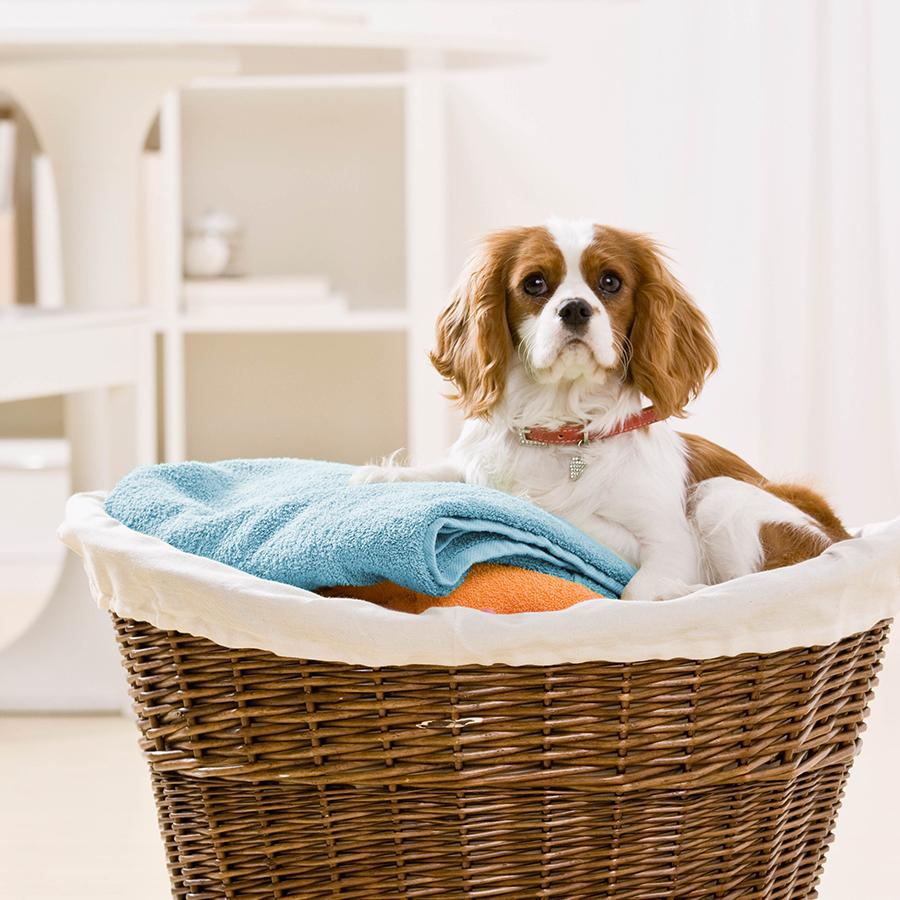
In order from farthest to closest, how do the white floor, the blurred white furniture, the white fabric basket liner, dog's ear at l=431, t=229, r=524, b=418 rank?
the blurred white furniture
the white floor
dog's ear at l=431, t=229, r=524, b=418
the white fabric basket liner

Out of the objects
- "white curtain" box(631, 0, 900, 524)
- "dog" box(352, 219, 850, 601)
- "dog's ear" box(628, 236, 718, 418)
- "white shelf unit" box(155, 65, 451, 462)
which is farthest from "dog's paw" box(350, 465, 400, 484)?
"white curtain" box(631, 0, 900, 524)

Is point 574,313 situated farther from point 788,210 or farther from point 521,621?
point 788,210

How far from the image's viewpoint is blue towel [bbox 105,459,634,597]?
91cm

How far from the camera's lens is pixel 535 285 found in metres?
1.09

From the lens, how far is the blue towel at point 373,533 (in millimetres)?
910

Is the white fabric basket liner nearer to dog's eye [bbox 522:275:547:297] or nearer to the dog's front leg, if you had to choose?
the dog's front leg

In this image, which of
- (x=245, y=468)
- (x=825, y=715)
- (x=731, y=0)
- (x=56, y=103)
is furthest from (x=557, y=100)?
(x=825, y=715)

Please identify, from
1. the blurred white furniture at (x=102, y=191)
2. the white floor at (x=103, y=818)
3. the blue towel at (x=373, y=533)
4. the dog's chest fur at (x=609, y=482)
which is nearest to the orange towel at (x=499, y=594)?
the blue towel at (x=373, y=533)

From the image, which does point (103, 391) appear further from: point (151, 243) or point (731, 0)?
point (731, 0)

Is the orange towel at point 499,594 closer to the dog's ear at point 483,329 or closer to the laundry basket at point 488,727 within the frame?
the laundry basket at point 488,727

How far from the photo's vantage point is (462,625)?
0.84 meters

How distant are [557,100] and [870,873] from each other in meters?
1.83

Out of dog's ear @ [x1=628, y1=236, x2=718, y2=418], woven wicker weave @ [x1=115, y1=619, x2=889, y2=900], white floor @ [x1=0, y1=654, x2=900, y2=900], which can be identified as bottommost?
white floor @ [x1=0, y1=654, x2=900, y2=900]

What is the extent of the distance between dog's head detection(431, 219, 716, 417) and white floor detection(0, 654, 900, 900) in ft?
2.13
